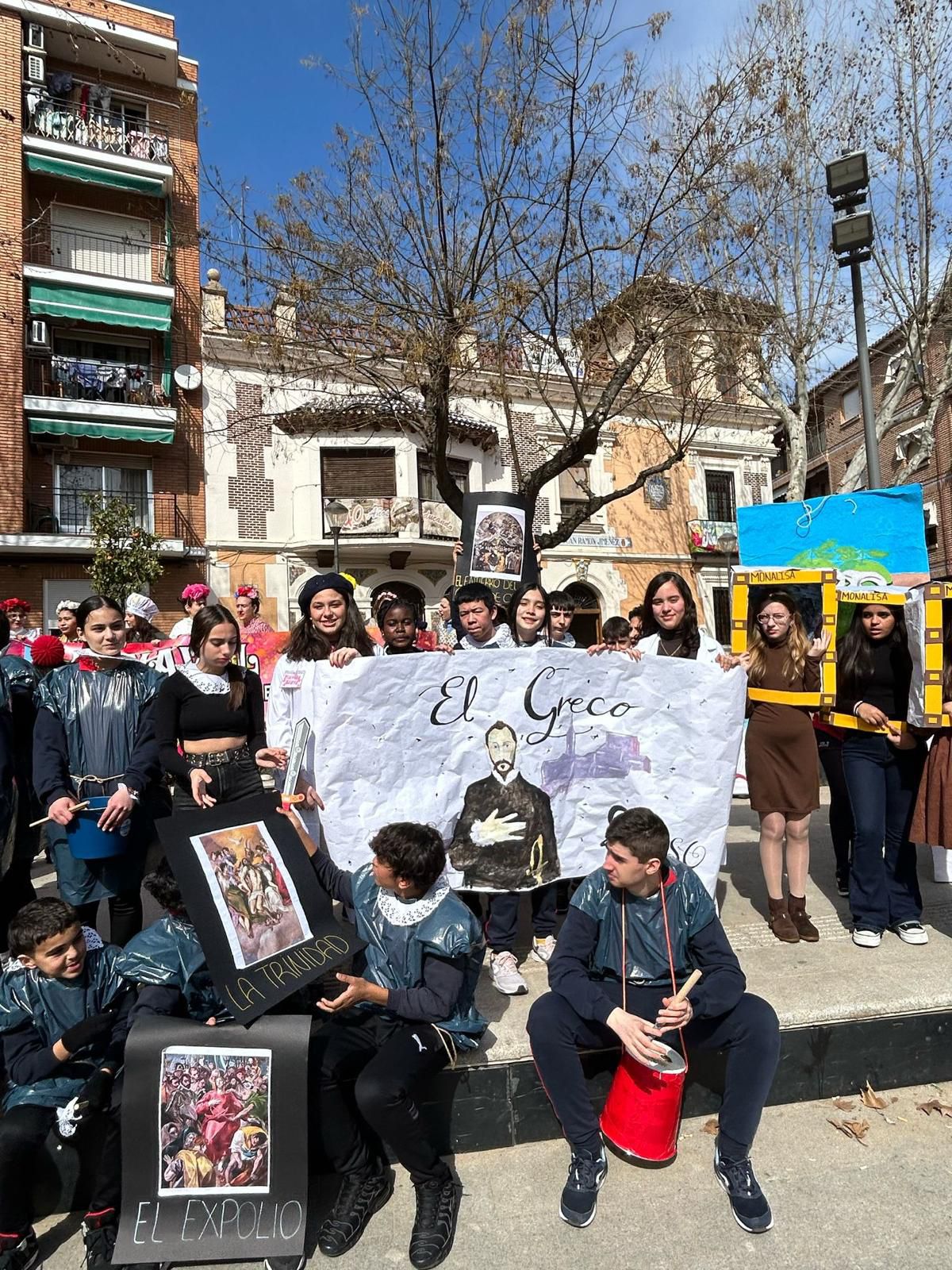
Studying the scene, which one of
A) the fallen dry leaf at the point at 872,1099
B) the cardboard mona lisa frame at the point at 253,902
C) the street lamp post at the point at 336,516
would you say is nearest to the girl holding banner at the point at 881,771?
the fallen dry leaf at the point at 872,1099

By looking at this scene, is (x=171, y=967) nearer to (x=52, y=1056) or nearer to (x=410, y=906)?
(x=52, y=1056)

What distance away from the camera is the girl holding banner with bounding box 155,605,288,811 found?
10.2 ft

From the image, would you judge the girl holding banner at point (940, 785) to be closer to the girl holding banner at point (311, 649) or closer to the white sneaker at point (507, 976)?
the white sneaker at point (507, 976)

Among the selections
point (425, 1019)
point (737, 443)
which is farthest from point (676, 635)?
point (737, 443)

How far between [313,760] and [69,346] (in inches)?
691

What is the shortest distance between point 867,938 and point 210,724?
2.92 metres

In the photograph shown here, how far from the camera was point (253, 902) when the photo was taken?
228 centimetres

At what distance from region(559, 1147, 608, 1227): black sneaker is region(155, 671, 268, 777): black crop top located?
1.93 metres

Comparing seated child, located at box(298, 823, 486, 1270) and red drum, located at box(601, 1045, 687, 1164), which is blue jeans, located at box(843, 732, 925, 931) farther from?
seated child, located at box(298, 823, 486, 1270)

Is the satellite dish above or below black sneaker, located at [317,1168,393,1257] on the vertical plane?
above

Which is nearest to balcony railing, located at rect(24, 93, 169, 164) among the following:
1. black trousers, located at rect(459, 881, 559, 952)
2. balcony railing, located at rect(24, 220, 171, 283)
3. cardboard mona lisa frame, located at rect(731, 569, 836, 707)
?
balcony railing, located at rect(24, 220, 171, 283)

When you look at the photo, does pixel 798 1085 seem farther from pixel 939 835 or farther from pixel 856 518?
pixel 856 518

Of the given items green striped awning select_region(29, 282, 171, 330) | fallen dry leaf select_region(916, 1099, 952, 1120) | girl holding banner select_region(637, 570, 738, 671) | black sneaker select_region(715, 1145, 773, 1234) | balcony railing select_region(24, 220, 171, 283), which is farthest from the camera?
balcony railing select_region(24, 220, 171, 283)

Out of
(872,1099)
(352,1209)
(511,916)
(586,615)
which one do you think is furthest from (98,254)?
(872,1099)
